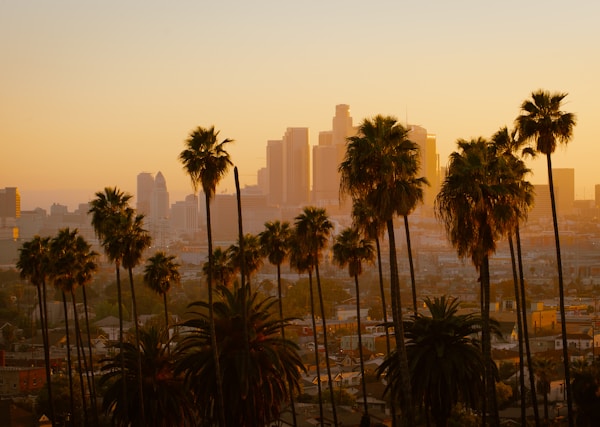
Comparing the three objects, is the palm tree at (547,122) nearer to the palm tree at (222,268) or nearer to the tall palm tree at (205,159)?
the tall palm tree at (205,159)

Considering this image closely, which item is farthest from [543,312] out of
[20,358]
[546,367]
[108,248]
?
[108,248]

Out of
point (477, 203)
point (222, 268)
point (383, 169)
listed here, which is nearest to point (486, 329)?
point (477, 203)

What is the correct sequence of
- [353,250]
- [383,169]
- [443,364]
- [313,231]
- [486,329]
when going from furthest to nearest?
1. [353,250]
2. [313,231]
3. [486,329]
4. [443,364]
5. [383,169]

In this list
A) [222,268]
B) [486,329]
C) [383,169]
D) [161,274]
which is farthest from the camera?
[222,268]

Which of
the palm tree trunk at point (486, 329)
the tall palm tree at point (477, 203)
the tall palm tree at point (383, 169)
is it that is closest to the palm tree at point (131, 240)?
the tall palm tree at point (383, 169)

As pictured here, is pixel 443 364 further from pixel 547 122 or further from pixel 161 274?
pixel 161 274

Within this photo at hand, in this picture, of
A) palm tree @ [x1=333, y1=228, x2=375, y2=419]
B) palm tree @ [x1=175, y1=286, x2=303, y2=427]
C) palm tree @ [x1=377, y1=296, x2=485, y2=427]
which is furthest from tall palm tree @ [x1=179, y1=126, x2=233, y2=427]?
palm tree @ [x1=333, y1=228, x2=375, y2=419]

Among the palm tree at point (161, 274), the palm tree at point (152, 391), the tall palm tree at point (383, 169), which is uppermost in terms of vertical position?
the tall palm tree at point (383, 169)

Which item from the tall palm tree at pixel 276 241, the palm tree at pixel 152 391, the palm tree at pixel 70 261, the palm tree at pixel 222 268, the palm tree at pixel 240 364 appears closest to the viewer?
the palm tree at pixel 240 364
